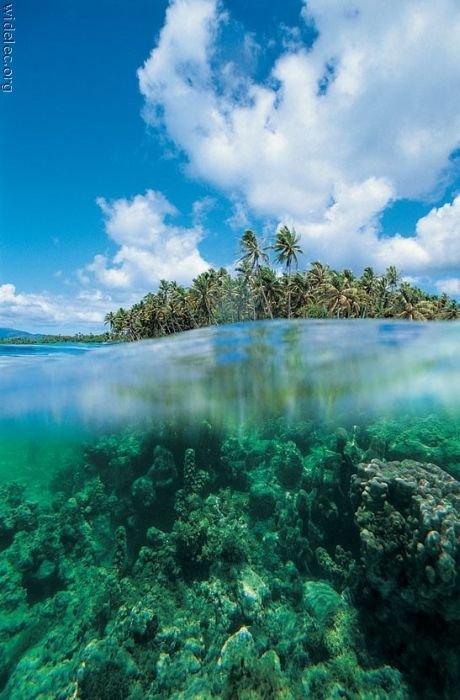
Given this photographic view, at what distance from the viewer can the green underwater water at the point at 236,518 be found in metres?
7.41

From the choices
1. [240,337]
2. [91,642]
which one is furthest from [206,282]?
[91,642]

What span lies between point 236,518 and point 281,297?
33928mm

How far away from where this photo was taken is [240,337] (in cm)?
1368

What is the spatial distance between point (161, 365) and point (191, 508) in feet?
16.9

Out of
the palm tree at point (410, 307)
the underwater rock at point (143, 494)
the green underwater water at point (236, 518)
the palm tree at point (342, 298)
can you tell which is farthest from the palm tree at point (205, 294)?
the underwater rock at point (143, 494)

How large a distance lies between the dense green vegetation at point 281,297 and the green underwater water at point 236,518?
24.0 meters

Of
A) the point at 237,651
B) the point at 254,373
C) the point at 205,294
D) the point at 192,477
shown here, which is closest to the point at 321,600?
the point at 237,651

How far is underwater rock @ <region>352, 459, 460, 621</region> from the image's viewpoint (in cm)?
676

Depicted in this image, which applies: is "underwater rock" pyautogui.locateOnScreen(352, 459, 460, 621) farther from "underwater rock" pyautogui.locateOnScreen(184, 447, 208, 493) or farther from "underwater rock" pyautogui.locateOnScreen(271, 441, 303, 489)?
"underwater rock" pyautogui.locateOnScreen(184, 447, 208, 493)

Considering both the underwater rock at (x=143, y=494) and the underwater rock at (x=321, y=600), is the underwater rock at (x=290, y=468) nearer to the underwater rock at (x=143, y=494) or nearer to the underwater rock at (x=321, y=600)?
the underwater rock at (x=321, y=600)

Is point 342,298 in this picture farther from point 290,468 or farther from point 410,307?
point 290,468

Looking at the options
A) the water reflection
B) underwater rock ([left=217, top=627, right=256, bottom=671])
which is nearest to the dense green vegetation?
the water reflection

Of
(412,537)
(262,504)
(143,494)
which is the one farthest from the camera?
(262,504)

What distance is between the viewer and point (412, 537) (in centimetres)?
727
